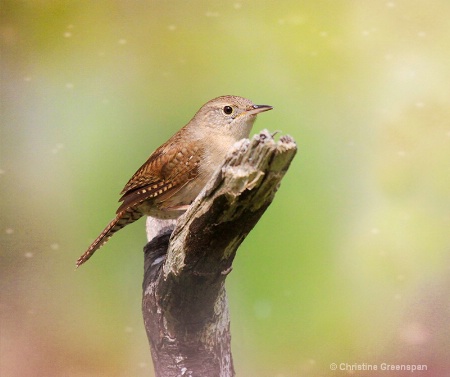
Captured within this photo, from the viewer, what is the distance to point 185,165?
2.42m

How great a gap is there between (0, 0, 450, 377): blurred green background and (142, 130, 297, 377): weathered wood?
0.78 meters

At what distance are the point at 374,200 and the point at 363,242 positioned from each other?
0.22 metres

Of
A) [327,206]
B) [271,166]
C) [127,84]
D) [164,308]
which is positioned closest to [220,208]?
[271,166]

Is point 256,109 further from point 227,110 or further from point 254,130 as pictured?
point 254,130

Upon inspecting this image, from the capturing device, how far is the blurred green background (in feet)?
10.3

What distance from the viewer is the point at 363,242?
10.4 ft

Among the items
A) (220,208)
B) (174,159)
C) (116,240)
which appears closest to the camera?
(220,208)

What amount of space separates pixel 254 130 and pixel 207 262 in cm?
140

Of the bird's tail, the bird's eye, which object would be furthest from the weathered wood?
the bird's eye

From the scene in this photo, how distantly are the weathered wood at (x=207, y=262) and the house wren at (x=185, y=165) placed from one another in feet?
0.75

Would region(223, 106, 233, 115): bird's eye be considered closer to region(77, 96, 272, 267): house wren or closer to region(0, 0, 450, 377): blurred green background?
region(77, 96, 272, 267): house wren

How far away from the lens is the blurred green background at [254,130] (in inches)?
124

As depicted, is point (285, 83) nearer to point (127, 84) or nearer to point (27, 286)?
point (127, 84)

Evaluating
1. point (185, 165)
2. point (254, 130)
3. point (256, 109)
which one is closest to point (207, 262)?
point (185, 165)
